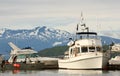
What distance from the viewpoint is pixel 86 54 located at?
90625 millimetres

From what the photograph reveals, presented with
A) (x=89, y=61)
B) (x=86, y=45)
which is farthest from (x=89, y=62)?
→ (x=86, y=45)

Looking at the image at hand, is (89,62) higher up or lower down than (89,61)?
lower down

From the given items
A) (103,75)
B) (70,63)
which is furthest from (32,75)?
(70,63)

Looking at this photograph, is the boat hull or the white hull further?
the boat hull

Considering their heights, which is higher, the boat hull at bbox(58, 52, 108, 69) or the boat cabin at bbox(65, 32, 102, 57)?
the boat cabin at bbox(65, 32, 102, 57)

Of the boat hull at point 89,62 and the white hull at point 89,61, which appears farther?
the boat hull at point 89,62

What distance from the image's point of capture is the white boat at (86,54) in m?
90.6

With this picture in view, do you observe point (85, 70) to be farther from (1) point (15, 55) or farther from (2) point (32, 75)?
(1) point (15, 55)

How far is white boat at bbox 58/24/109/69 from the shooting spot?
9056 centimetres

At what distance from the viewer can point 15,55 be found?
111 meters

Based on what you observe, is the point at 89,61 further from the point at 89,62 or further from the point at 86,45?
the point at 86,45

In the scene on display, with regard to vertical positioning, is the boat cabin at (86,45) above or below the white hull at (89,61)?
above

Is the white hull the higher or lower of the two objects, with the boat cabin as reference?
lower

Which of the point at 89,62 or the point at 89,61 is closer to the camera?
the point at 89,61
